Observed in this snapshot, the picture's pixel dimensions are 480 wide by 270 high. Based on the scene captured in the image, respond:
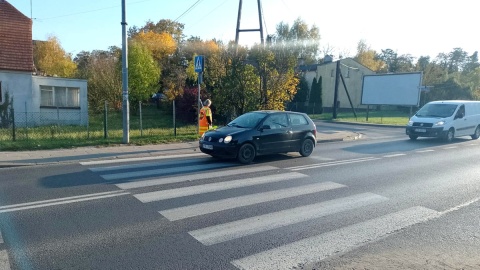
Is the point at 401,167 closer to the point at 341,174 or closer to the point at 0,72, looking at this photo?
the point at 341,174

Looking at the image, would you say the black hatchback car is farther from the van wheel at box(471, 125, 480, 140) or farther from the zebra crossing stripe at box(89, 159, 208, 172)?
the van wheel at box(471, 125, 480, 140)

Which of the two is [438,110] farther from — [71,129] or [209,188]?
[71,129]

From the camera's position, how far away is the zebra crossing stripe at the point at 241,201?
18.4 ft

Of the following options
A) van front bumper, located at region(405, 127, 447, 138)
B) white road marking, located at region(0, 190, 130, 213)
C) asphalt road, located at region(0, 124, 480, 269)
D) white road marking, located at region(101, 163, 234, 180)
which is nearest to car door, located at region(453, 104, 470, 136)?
van front bumper, located at region(405, 127, 447, 138)

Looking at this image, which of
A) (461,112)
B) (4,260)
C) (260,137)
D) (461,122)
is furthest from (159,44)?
(4,260)

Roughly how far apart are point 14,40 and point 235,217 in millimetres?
21713

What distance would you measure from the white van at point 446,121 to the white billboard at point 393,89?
14736 millimetres

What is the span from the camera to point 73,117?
22312mm

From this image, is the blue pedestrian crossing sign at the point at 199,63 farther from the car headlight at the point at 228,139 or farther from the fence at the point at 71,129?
the car headlight at the point at 228,139

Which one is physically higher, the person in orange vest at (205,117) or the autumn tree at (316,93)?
the autumn tree at (316,93)

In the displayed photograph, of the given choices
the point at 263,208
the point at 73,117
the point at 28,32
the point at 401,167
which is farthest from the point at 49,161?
the point at 28,32

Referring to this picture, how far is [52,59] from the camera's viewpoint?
44.1 m

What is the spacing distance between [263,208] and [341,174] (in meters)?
3.75

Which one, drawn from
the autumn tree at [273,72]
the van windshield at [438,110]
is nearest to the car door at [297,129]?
the autumn tree at [273,72]
